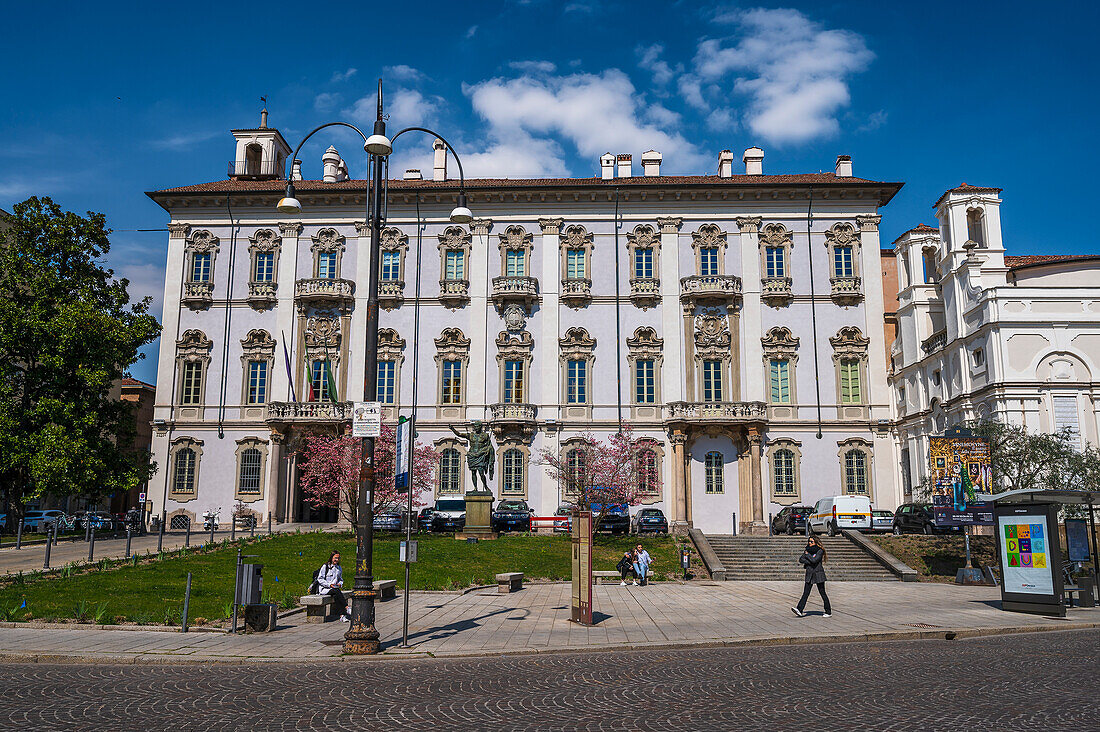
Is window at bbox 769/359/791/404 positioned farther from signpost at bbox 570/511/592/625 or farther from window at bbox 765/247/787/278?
signpost at bbox 570/511/592/625

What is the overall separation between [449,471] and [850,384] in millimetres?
22577

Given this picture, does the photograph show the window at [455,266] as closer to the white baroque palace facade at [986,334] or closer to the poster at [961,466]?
the white baroque palace facade at [986,334]

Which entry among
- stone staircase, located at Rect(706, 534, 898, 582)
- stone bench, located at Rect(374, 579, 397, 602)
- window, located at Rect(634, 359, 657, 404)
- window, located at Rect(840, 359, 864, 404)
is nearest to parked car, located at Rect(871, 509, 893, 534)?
stone staircase, located at Rect(706, 534, 898, 582)

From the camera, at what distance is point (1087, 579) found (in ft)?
69.1

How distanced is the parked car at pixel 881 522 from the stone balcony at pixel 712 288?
46.8ft

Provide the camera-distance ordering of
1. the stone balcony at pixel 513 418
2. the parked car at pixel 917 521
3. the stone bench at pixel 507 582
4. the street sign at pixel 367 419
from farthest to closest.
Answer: the stone balcony at pixel 513 418 < the parked car at pixel 917 521 < the stone bench at pixel 507 582 < the street sign at pixel 367 419

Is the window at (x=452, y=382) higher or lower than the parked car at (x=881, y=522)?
higher

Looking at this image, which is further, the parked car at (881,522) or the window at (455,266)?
the window at (455,266)

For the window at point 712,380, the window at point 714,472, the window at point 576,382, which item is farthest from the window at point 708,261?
the window at point 714,472

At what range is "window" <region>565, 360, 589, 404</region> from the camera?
46.4 m

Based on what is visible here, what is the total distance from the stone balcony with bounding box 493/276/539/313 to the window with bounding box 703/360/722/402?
10.4 meters

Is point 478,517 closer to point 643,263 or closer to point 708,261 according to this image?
point 643,263

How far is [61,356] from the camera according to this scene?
121 ft

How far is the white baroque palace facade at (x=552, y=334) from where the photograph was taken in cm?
4519
